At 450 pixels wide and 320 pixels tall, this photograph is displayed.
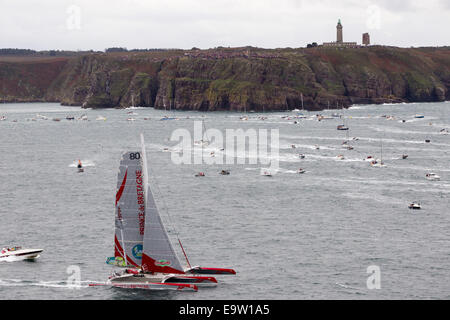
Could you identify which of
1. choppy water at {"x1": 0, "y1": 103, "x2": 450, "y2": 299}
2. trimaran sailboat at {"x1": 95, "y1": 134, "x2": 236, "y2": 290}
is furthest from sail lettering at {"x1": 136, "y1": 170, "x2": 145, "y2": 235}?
choppy water at {"x1": 0, "y1": 103, "x2": 450, "y2": 299}

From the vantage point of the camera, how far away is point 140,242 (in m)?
59.5

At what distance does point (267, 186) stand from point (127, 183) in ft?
189

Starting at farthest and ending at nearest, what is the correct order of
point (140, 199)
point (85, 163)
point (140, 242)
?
point (85, 163)
point (140, 242)
point (140, 199)

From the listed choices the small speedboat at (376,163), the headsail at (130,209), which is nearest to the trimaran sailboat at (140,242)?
the headsail at (130,209)

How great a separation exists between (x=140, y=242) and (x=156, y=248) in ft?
5.04

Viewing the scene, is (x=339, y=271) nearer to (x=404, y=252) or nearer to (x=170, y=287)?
(x=404, y=252)

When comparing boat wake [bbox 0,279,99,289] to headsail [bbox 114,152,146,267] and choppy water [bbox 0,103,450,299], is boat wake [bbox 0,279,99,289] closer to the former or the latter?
choppy water [bbox 0,103,450,299]

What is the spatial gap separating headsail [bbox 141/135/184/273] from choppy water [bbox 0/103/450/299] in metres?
2.12

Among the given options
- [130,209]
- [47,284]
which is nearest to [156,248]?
[130,209]

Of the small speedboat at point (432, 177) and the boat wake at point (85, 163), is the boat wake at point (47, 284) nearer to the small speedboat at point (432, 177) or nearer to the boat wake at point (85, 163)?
the small speedboat at point (432, 177)

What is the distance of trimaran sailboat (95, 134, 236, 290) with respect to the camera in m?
57.8

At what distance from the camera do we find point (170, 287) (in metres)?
59.3

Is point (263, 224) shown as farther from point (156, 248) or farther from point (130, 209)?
point (130, 209)
